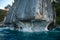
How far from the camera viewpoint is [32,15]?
37938 millimetres

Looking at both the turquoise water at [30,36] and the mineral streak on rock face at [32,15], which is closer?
the turquoise water at [30,36]

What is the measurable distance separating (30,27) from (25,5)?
3.89 metres

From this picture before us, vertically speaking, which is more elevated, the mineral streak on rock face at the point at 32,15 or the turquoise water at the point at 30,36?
the mineral streak on rock face at the point at 32,15

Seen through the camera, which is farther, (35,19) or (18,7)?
(18,7)

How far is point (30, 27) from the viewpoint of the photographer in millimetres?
37969

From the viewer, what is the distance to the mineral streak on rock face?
3781 cm

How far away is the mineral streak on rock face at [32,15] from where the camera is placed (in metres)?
37.8

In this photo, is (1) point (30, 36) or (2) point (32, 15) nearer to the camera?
(1) point (30, 36)

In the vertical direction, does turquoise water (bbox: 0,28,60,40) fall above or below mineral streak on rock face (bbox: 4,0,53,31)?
below

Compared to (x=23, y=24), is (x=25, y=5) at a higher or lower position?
higher

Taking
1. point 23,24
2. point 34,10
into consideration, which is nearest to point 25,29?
point 23,24

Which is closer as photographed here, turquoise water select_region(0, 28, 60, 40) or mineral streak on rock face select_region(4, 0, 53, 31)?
turquoise water select_region(0, 28, 60, 40)

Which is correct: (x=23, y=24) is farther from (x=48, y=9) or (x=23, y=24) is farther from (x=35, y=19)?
(x=48, y=9)

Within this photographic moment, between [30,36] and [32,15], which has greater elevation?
[32,15]
